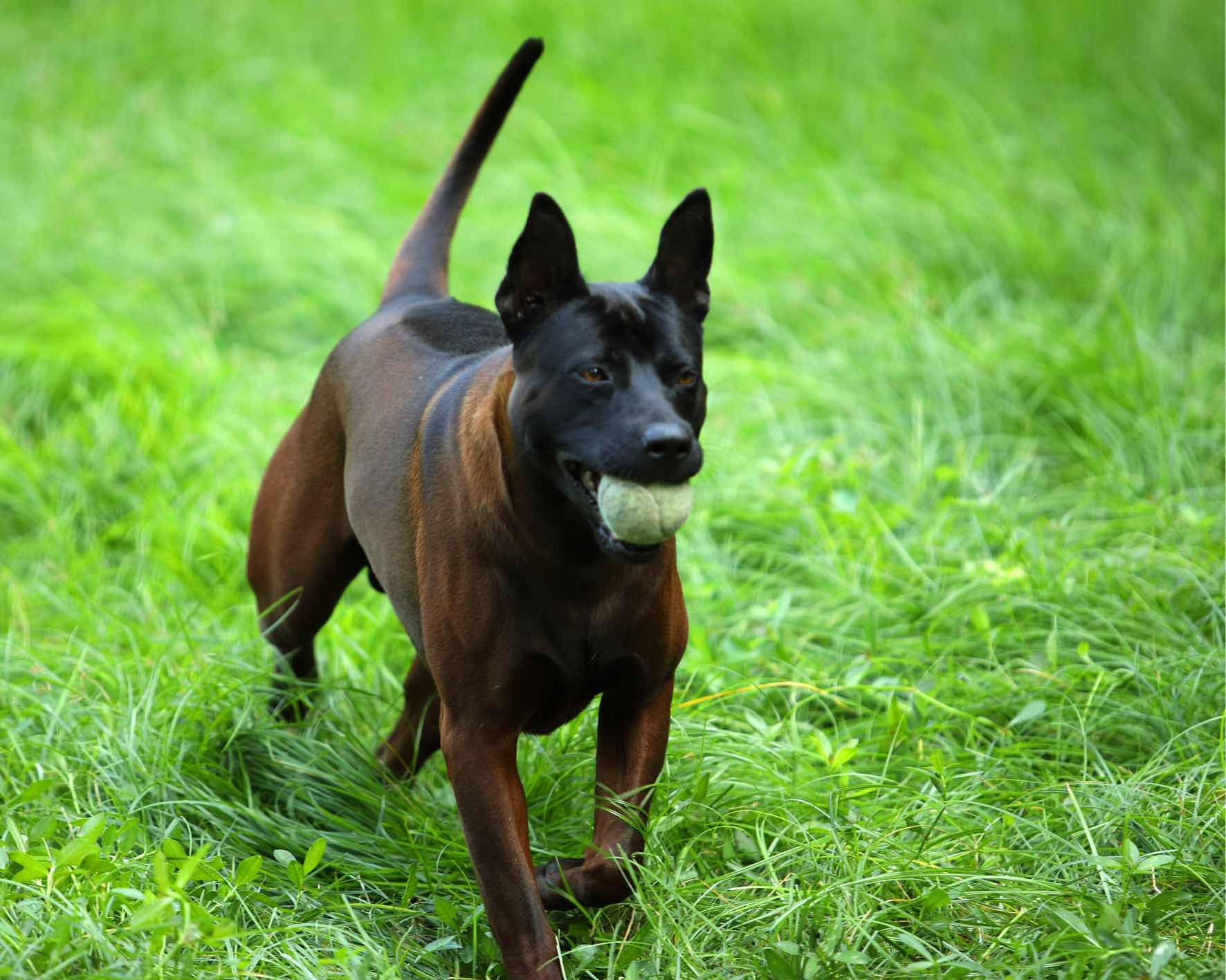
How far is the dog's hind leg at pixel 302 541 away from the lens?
11.8 feet

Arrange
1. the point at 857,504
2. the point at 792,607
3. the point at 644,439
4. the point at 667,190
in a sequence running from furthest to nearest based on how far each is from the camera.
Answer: the point at 667,190 → the point at 857,504 → the point at 792,607 → the point at 644,439

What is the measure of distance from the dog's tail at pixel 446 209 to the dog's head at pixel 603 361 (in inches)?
45.2

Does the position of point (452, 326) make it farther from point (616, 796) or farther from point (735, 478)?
point (735, 478)

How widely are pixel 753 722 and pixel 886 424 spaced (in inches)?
82.2

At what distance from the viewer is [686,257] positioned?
2.82 m

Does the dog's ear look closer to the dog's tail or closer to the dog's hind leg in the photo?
the dog's hind leg

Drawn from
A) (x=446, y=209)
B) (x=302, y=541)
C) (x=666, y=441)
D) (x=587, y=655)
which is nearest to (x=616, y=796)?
(x=587, y=655)

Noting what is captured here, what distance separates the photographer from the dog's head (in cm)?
250

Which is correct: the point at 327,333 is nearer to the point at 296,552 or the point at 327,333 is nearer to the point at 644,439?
the point at 296,552

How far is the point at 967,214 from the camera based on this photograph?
22.2 ft

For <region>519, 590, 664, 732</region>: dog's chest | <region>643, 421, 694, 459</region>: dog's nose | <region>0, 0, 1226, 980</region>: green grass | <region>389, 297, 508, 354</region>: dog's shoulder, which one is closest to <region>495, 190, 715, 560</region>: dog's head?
<region>643, 421, 694, 459</region>: dog's nose

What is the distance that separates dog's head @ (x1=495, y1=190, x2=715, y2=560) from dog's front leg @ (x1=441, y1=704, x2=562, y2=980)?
485 millimetres

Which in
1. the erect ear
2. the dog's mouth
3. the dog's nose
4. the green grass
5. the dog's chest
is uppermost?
the erect ear

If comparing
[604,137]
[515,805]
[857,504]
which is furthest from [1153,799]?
[604,137]
